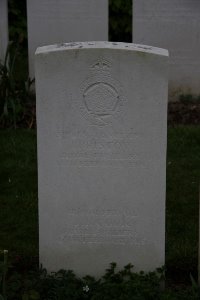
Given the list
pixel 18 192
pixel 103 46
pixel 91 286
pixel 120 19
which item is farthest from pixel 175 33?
pixel 91 286

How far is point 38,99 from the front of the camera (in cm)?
471

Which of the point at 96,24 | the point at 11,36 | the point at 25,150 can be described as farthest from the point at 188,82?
the point at 11,36

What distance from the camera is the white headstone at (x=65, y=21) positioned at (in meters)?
8.99

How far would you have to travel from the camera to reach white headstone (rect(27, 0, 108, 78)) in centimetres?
899

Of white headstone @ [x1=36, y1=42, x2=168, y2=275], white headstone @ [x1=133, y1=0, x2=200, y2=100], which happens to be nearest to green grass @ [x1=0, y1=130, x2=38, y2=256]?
white headstone @ [x1=36, y1=42, x2=168, y2=275]

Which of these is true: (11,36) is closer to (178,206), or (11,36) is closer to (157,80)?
(178,206)

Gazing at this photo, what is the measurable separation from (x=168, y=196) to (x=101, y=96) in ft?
6.65

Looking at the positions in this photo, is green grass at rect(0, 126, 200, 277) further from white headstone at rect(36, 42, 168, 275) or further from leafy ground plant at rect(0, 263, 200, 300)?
white headstone at rect(36, 42, 168, 275)

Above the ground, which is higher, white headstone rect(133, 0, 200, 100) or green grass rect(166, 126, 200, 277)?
white headstone rect(133, 0, 200, 100)

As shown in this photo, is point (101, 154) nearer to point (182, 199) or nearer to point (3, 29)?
point (182, 199)

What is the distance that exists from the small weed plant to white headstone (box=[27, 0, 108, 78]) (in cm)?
454

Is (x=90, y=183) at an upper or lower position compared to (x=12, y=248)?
upper

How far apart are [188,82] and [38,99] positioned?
477cm

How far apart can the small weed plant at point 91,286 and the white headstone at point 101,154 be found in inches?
2.8
